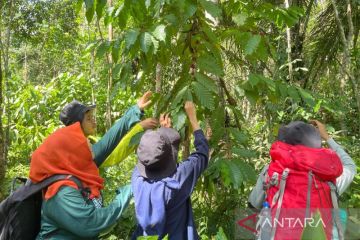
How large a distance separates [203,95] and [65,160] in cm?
80

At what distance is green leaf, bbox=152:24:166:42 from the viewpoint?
2.13m

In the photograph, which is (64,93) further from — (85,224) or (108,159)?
(85,224)

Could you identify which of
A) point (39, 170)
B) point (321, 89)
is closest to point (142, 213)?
point (39, 170)

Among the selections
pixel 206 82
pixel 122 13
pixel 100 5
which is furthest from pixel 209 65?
pixel 100 5

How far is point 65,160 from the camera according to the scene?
210cm

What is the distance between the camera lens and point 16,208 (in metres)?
2.11

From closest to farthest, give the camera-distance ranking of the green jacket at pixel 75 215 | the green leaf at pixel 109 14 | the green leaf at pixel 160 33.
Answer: the green jacket at pixel 75 215, the green leaf at pixel 160 33, the green leaf at pixel 109 14

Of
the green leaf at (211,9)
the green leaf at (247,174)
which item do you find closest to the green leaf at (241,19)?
the green leaf at (211,9)

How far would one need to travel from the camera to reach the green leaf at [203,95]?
7.50 ft

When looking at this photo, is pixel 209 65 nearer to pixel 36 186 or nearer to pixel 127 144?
pixel 127 144

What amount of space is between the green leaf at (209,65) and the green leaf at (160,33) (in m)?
0.32

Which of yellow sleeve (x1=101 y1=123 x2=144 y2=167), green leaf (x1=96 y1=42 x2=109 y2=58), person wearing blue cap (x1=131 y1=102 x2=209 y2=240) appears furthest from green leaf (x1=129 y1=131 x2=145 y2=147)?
green leaf (x1=96 y1=42 x2=109 y2=58)

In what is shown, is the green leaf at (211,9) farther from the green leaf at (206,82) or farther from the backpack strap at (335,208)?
the backpack strap at (335,208)

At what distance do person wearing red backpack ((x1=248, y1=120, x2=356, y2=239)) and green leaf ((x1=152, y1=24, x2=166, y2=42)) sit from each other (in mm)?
790
